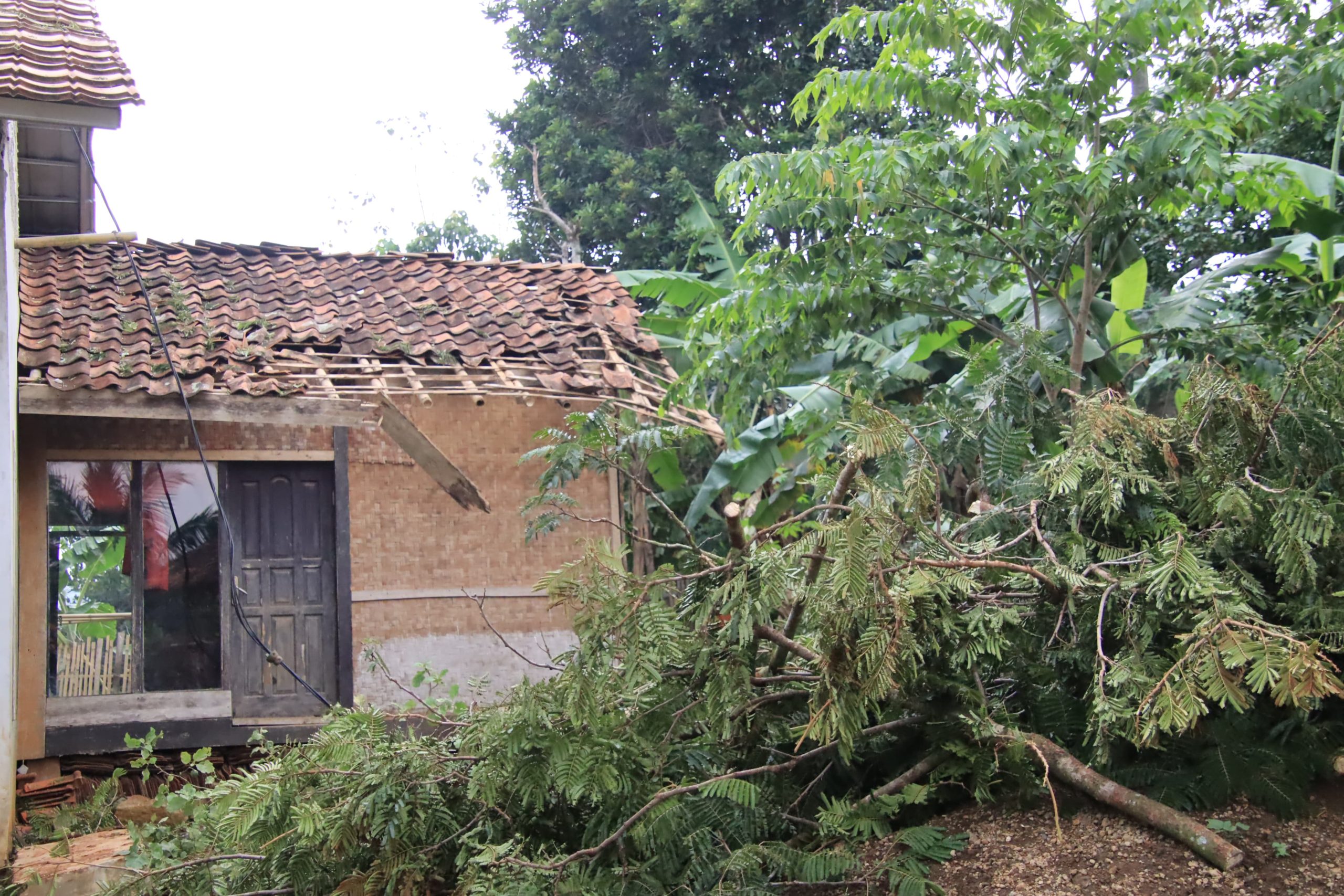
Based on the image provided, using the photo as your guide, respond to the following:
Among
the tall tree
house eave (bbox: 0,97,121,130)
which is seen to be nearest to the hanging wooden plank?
house eave (bbox: 0,97,121,130)

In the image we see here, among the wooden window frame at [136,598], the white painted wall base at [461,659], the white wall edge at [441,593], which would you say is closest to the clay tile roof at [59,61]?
the wooden window frame at [136,598]

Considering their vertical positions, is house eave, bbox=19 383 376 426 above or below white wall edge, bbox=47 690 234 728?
above

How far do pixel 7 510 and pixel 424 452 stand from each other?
96.0 inches

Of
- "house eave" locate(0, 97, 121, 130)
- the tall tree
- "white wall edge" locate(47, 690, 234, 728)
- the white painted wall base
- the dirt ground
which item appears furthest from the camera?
the tall tree

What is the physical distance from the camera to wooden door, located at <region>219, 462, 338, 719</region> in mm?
7676

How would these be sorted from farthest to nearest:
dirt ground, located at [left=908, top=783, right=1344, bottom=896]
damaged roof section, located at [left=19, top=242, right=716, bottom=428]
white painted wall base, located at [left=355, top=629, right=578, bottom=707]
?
white painted wall base, located at [left=355, top=629, right=578, bottom=707]
damaged roof section, located at [left=19, top=242, right=716, bottom=428]
dirt ground, located at [left=908, top=783, right=1344, bottom=896]

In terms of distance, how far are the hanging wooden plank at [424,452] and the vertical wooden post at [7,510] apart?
2.09m

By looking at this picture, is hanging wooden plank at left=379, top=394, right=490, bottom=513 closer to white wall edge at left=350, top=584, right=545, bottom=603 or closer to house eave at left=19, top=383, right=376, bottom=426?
house eave at left=19, top=383, right=376, bottom=426

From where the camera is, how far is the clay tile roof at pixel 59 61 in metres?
4.98

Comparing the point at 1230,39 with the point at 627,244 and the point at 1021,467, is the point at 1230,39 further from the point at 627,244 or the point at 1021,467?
the point at 627,244

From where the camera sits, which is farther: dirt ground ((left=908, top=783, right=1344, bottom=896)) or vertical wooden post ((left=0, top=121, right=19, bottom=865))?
vertical wooden post ((left=0, top=121, right=19, bottom=865))

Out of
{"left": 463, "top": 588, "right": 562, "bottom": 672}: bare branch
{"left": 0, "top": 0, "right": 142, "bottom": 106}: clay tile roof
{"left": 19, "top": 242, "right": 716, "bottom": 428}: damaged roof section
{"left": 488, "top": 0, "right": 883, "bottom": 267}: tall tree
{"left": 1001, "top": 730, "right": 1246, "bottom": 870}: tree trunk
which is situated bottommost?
{"left": 1001, "top": 730, "right": 1246, "bottom": 870}: tree trunk

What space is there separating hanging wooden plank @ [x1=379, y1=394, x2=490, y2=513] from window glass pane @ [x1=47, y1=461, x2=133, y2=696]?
196 cm

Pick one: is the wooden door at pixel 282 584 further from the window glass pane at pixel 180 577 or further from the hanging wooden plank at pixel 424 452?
the hanging wooden plank at pixel 424 452
